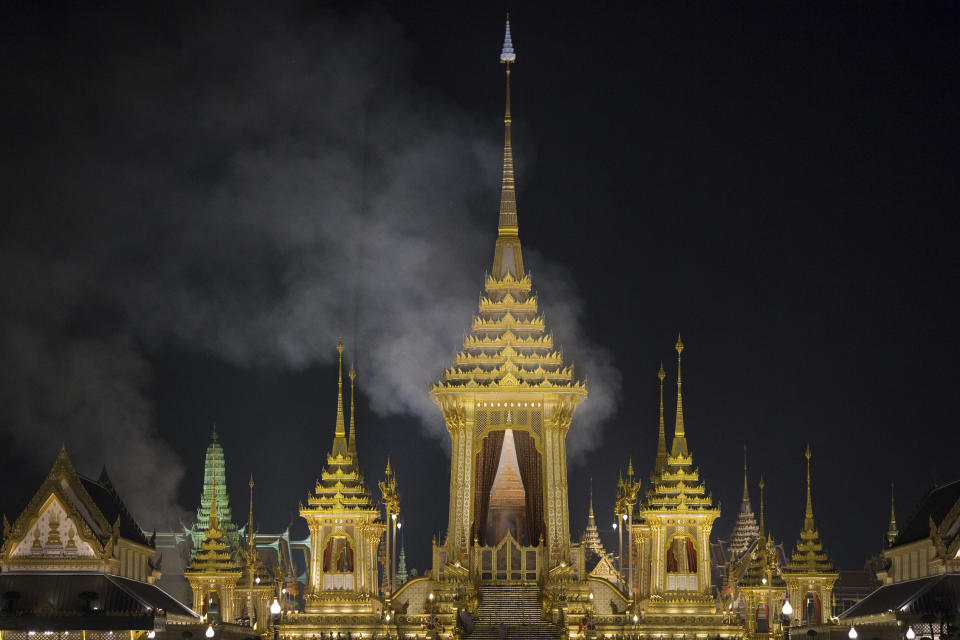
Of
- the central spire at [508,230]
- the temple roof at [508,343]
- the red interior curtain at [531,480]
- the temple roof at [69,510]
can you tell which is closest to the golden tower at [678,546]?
the red interior curtain at [531,480]

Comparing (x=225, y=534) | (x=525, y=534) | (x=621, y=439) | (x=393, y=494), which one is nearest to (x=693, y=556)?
(x=525, y=534)

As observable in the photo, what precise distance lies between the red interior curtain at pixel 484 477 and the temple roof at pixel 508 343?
1.86 meters

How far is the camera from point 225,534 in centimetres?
8306

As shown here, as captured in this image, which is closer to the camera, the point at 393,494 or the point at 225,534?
the point at 393,494

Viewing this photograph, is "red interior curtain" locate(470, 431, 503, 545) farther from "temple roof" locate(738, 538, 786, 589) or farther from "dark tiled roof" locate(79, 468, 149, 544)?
"dark tiled roof" locate(79, 468, 149, 544)

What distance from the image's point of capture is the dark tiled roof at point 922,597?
4769 centimetres

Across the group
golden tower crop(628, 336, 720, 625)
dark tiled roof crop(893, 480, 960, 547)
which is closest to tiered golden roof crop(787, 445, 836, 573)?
golden tower crop(628, 336, 720, 625)

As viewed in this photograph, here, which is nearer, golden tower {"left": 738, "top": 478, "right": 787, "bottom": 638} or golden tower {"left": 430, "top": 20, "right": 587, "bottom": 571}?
golden tower {"left": 738, "top": 478, "right": 787, "bottom": 638}

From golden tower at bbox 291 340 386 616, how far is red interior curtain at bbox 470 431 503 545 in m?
2.98

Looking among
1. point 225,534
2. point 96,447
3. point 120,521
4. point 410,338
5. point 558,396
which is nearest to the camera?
point 120,521

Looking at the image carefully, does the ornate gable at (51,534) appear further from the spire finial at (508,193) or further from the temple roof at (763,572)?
the temple roof at (763,572)

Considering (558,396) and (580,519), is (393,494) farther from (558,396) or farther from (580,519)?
(580,519)

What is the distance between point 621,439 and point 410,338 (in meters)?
8.90

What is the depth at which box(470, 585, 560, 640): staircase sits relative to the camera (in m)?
56.9
